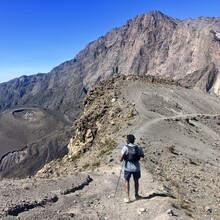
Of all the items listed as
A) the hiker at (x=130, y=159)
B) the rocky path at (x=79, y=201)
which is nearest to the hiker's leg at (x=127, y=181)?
the hiker at (x=130, y=159)

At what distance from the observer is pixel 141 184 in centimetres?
1702

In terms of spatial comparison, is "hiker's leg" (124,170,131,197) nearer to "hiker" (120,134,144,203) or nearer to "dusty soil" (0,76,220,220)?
"hiker" (120,134,144,203)

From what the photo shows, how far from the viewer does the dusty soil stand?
13.9 meters

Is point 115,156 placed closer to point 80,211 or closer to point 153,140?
point 153,140

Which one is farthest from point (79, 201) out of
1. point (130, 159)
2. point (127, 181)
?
point (130, 159)

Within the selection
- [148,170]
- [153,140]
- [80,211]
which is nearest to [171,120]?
[153,140]

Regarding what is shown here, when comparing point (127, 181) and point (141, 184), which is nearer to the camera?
point (127, 181)

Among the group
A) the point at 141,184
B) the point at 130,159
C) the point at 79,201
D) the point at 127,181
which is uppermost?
the point at 130,159

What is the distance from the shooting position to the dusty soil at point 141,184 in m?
13.9

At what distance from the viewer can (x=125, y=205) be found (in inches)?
574

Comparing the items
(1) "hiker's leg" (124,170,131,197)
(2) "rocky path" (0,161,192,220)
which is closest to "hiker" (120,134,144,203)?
(1) "hiker's leg" (124,170,131,197)

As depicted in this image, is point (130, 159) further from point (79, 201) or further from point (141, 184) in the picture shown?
point (141, 184)

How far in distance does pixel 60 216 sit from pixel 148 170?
6.41m

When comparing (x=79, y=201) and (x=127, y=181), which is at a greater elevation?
(x=127, y=181)
